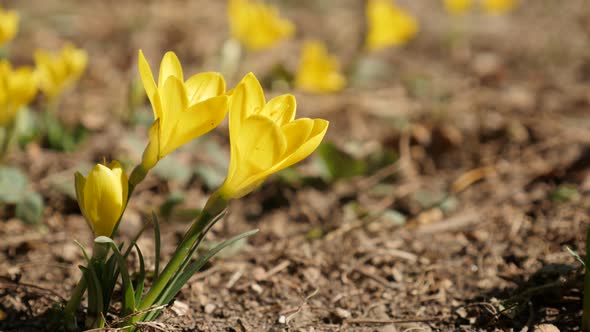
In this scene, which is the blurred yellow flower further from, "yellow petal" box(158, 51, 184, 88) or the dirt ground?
"yellow petal" box(158, 51, 184, 88)

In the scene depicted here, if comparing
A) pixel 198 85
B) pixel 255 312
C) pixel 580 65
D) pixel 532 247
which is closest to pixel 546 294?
pixel 532 247

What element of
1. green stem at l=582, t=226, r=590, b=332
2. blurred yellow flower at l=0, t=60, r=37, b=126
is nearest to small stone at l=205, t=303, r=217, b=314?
green stem at l=582, t=226, r=590, b=332

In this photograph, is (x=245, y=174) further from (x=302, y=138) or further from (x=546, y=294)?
(x=546, y=294)

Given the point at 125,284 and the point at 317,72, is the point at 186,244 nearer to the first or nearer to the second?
the point at 125,284

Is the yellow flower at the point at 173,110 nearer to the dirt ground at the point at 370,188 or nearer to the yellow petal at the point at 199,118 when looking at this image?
the yellow petal at the point at 199,118

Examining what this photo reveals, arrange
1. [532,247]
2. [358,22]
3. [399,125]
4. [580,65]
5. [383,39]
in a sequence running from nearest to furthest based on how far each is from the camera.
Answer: [532,247] → [399,125] → [383,39] → [580,65] → [358,22]

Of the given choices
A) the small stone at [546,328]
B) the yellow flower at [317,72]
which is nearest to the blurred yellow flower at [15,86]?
the yellow flower at [317,72]

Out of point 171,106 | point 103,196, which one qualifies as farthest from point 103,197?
point 171,106
